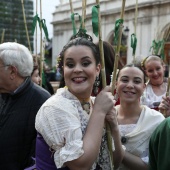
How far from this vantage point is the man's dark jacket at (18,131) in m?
2.28

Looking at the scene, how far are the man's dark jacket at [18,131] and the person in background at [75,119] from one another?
24.7 inches

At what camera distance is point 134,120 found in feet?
7.37

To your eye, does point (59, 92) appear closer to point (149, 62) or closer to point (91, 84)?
point (91, 84)

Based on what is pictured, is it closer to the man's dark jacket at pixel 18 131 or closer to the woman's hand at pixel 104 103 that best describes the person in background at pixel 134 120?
the woman's hand at pixel 104 103

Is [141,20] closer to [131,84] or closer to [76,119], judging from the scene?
[131,84]

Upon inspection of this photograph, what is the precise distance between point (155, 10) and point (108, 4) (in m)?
4.67

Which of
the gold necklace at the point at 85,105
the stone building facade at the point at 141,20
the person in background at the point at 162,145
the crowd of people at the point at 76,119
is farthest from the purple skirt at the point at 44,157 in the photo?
the stone building facade at the point at 141,20

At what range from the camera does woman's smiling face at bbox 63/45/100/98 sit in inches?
65.6

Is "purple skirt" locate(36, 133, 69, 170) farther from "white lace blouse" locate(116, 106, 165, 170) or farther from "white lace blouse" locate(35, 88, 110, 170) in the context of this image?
"white lace blouse" locate(116, 106, 165, 170)

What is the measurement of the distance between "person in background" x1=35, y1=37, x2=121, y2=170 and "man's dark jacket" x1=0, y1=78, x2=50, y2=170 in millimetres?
628

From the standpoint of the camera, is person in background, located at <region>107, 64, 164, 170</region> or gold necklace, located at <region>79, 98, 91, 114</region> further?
person in background, located at <region>107, 64, 164, 170</region>

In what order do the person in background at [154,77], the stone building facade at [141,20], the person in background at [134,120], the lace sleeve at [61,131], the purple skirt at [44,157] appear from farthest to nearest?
the stone building facade at [141,20] < the person in background at [154,77] < the person in background at [134,120] < the purple skirt at [44,157] < the lace sleeve at [61,131]

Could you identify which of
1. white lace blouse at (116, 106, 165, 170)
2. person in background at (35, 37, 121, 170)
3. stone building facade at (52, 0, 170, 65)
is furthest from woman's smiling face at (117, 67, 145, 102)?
stone building facade at (52, 0, 170, 65)

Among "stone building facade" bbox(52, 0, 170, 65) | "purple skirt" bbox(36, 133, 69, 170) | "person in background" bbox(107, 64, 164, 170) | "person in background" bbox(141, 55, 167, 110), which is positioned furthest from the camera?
"stone building facade" bbox(52, 0, 170, 65)
